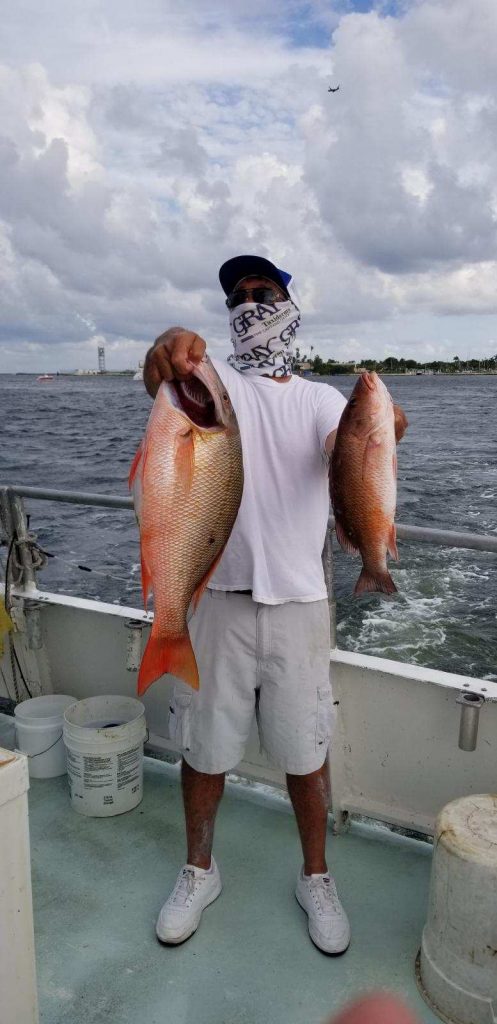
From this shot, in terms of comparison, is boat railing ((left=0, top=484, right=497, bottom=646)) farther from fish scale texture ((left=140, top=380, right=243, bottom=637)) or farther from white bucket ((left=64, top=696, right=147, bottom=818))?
fish scale texture ((left=140, top=380, right=243, bottom=637))

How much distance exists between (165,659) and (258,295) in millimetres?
1385

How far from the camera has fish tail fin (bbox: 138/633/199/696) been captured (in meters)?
2.16

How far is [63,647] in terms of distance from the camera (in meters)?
4.29

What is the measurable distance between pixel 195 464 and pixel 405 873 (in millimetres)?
2232

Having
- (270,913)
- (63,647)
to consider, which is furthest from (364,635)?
(270,913)

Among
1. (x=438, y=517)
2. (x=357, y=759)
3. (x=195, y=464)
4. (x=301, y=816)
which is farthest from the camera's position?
(x=438, y=517)

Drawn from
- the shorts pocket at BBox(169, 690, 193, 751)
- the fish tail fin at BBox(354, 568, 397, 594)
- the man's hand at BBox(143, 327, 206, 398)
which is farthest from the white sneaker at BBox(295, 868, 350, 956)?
the man's hand at BBox(143, 327, 206, 398)

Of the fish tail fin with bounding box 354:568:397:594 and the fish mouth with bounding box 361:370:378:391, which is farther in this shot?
the fish tail fin with bounding box 354:568:397:594

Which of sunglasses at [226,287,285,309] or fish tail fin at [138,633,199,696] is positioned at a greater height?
sunglasses at [226,287,285,309]

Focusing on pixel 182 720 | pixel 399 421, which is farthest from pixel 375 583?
pixel 182 720

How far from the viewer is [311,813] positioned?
285cm

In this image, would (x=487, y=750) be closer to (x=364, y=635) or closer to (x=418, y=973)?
(x=418, y=973)

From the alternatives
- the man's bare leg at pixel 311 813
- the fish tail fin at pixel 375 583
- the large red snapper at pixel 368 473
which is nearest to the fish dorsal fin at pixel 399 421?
the large red snapper at pixel 368 473

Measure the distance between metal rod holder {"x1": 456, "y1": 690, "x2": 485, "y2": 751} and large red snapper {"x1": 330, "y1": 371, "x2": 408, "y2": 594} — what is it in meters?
1.00
